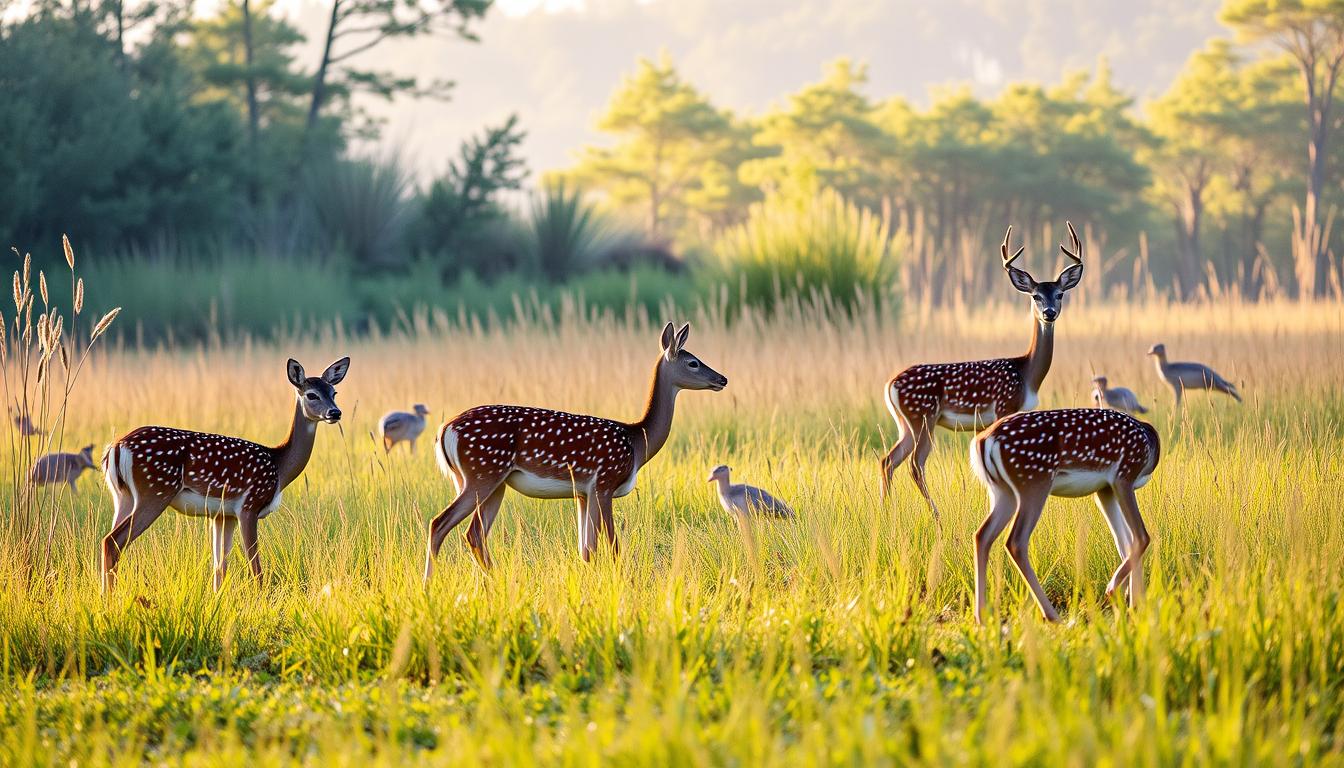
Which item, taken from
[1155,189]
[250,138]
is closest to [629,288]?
[250,138]

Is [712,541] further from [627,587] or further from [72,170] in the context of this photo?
[72,170]

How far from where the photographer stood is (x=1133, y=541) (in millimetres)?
4293

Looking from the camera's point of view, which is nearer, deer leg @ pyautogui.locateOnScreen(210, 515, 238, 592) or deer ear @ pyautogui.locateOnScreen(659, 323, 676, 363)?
deer leg @ pyautogui.locateOnScreen(210, 515, 238, 592)

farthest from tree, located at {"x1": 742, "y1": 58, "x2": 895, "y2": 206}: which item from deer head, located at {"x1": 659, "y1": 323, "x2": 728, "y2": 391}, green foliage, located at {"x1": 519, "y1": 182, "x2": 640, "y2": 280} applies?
deer head, located at {"x1": 659, "y1": 323, "x2": 728, "y2": 391}

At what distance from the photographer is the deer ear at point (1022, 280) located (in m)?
5.61

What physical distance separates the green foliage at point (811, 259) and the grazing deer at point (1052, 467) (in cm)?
1194

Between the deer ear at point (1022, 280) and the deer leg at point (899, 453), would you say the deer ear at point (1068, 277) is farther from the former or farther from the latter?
the deer leg at point (899, 453)

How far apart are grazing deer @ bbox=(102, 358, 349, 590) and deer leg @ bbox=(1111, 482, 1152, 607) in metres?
2.91

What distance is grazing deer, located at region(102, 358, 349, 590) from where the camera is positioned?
504cm

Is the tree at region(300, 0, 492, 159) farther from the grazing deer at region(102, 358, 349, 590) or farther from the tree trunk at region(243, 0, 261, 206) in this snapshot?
the grazing deer at region(102, 358, 349, 590)

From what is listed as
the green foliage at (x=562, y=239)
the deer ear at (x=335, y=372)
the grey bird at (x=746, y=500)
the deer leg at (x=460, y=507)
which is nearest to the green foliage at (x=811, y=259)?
the green foliage at (x=562, y=239)

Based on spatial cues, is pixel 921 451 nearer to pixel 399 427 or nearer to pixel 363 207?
pixel 399 427

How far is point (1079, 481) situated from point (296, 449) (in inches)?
120

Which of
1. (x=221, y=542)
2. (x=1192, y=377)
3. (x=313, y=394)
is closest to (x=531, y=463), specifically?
(x=313, y=394)
